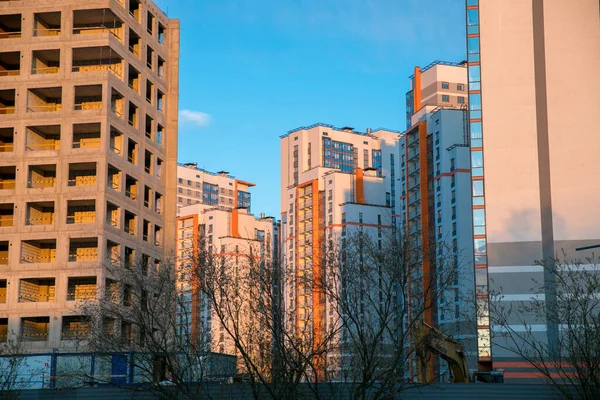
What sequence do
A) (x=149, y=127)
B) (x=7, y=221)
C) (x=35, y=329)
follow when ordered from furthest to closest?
(x=149, y=127) → (x=7, y=221) → (x=35, y=329)

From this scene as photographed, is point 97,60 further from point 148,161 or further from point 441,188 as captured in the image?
point 441,188

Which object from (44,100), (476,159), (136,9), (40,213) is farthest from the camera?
(476,159)

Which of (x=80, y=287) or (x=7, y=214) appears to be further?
(x=7, y=214)

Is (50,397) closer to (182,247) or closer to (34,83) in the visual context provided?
(34,83)

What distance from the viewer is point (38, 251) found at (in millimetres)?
76625

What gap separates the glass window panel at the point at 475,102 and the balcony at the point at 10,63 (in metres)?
42.8

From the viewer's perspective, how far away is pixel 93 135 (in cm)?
7906

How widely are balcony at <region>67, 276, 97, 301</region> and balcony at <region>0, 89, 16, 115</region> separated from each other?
563 inches

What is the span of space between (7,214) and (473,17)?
4871 centimetres

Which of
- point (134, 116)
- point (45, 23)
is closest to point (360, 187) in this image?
point (134, 116)

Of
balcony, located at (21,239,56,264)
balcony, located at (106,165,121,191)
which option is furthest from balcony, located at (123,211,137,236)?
balcony, located at (21,239,56,264)

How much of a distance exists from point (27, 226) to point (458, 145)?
6870cm

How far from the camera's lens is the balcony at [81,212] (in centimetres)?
7664

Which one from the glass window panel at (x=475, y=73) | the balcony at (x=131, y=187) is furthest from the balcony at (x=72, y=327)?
the glass window panel at (x=475, y=73)
